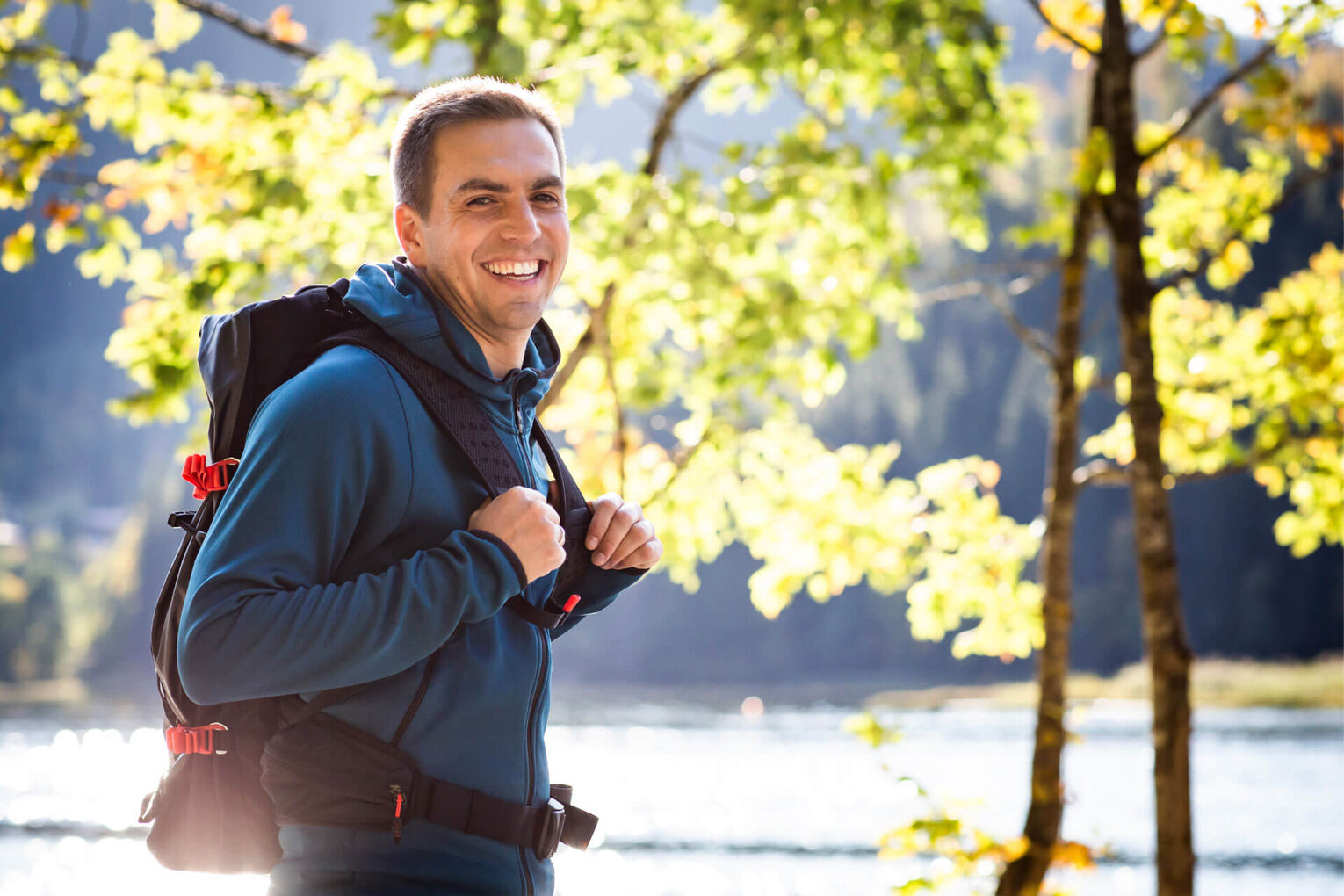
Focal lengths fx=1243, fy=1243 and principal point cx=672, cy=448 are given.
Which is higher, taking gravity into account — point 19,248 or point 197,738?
point 19,248

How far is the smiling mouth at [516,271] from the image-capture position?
1.71 meters

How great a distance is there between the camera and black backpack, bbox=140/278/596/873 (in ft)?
4.96

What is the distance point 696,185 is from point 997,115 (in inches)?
60.0

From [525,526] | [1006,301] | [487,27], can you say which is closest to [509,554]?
[525,526]

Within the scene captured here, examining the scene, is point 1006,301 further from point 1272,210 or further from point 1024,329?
point 1272,210

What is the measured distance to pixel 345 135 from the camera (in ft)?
18.6

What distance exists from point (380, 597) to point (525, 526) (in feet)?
0.65

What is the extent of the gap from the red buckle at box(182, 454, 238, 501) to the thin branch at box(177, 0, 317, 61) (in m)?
4.48

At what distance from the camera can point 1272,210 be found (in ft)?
15.5

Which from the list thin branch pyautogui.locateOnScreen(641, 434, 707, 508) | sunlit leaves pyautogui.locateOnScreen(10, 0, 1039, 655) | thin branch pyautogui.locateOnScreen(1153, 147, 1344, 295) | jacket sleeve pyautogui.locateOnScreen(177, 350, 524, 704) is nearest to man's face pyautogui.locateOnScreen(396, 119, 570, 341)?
jacket sleeve pyautogui.locateOnScreen(177, 350, 524, 704)

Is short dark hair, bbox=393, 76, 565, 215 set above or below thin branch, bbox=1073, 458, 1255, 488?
below

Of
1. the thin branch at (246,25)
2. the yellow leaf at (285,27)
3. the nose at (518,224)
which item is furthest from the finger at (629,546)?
the yellow leaf at (285,27)

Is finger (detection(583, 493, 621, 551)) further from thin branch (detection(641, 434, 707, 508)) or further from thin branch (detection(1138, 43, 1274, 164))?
thin branch (detection(641, 434, 707, 508))

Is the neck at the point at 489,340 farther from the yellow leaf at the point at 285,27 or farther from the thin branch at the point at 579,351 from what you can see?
the yellow leaf at the point at 285,27
